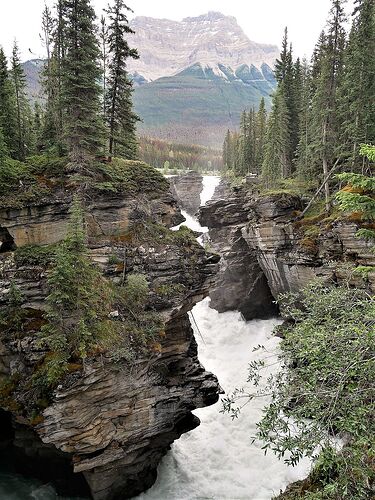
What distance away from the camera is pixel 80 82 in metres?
18.3

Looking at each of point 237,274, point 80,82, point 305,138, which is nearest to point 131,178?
point 80,82

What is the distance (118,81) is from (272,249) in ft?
54.7

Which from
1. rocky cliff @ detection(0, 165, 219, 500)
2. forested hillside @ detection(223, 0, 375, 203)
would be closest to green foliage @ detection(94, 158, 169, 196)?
rocky cliff @ detection(0, 165, 219, 500)

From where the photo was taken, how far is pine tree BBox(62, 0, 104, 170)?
1806cm

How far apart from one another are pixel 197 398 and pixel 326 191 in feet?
60.3

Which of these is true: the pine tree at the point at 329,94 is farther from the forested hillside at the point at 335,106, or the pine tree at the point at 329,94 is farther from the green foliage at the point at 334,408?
the green foliage at the point at 334,408

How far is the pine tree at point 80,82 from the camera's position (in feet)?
59.3

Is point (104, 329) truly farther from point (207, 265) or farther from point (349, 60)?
point (349, 60)

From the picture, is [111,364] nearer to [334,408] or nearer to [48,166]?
[334,408]

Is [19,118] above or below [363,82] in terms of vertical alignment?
below

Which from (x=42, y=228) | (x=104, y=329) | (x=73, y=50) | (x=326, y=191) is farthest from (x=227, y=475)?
(x=73, y=50)

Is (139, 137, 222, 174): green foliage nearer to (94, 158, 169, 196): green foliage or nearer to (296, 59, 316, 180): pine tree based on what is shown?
(296, 59, 316, 180): pine tree

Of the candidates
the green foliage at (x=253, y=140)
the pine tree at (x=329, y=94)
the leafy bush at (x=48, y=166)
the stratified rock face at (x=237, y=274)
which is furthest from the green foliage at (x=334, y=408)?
the green foliage at (x=253, y=140)

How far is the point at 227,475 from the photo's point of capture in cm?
1955
